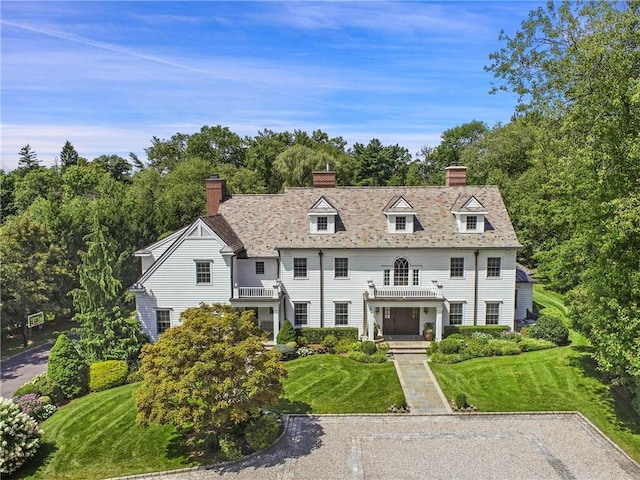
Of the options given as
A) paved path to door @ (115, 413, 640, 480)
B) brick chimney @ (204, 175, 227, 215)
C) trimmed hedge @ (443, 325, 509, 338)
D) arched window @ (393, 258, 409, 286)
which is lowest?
paved path to door @ (115, 413, 640, 480)

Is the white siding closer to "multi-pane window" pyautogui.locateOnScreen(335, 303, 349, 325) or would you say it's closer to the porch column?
the porch column

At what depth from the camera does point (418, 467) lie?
55.7 feet

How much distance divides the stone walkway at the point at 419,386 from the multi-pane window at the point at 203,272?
42.9 feet

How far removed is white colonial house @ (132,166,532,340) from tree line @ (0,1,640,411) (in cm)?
355

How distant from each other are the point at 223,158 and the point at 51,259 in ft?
165

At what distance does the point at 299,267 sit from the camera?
3119 centimetres

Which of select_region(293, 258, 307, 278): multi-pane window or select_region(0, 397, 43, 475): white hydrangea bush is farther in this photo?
select_region(293, 258, 307, 278): multi-pane window

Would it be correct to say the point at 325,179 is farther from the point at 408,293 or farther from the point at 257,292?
the point at 408,293

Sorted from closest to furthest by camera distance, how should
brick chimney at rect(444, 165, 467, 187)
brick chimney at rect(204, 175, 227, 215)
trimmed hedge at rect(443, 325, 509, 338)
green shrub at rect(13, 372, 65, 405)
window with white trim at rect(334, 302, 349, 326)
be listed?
green shrub at rect(13, 372, 65, 405) < trimmed hedge at rect(443, 325, 509, 338) < window with white trim at rect(334, 302, 349, 326) < brick chimney at rect(444, 165, 467, 187) < brick chimney at rect(204, 175, 227, 215)

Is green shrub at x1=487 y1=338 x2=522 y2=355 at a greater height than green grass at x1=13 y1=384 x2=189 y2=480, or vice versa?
green shrub at x1=487 y1=338 x2=522 y2=355

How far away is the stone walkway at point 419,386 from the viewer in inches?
858

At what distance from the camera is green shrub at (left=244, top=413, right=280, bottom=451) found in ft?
60.0

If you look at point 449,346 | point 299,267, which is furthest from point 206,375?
point 449,346

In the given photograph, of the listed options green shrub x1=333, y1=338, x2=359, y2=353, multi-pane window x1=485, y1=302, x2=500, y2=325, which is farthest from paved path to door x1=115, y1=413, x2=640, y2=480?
multi-pane window x1=485, y1=302, x2=500, y2=325
